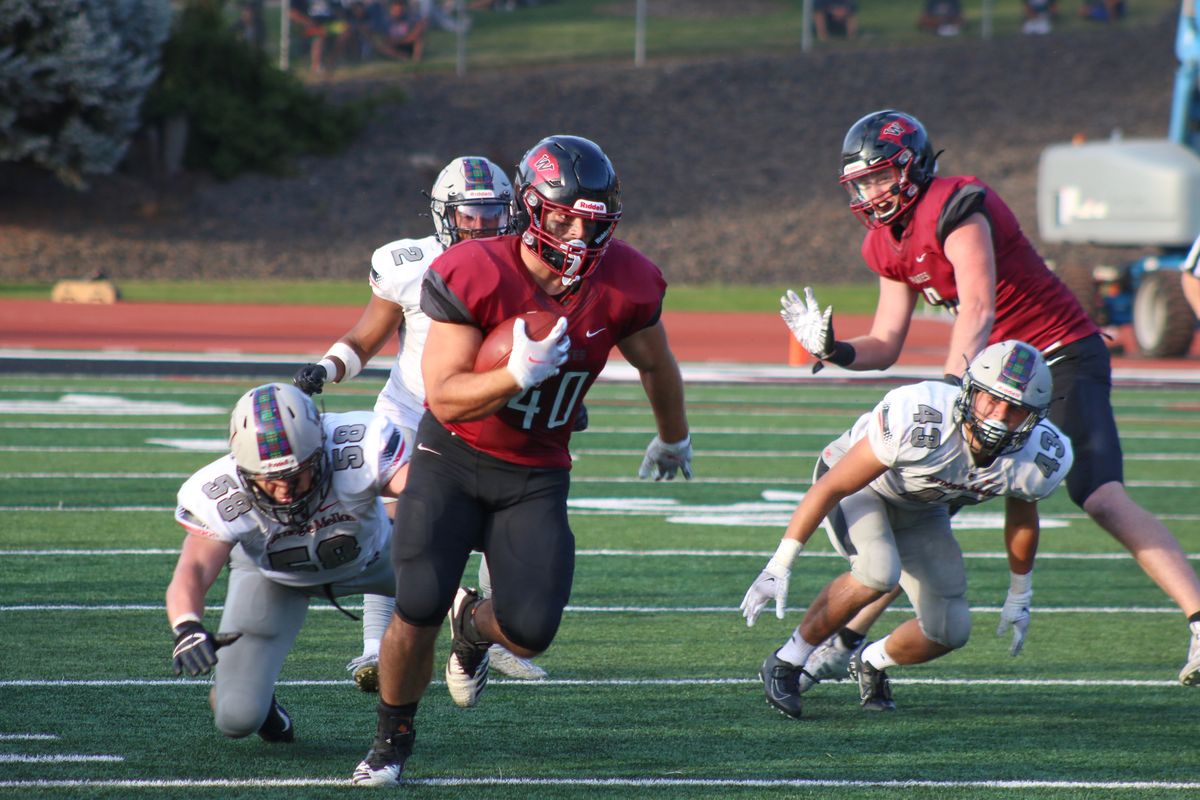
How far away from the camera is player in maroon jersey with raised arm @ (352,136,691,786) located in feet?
12.9

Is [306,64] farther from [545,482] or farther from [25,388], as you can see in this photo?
[545,482]

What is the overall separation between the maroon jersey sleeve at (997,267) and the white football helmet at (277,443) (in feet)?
6.98

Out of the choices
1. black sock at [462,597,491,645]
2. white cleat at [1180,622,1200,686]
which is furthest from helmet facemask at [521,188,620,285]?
white cleat at [1180,622,1200,686]

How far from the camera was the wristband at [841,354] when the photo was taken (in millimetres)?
5109

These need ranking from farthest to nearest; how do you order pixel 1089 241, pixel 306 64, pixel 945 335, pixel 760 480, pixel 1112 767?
pixel 306 64, pixel 945 335, pixel 1089 241, pixel 760 480, pixel 1112 767

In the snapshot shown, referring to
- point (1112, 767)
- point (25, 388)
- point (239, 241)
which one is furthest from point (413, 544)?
point (239, 241)

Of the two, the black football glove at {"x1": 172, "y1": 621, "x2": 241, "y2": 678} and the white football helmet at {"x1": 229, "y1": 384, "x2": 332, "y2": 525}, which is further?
the white football helmet at {"x1": 229, "y1": 384, "x2": 332, "y2": 525}

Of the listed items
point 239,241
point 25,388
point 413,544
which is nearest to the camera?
point 413,544

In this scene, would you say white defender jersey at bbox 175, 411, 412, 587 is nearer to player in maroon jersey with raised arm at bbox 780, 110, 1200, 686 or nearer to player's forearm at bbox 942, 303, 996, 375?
player in maroon jersey with raised arm at bbox 780, 110, 1200, 686

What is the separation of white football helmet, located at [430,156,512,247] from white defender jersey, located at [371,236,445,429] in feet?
0.39

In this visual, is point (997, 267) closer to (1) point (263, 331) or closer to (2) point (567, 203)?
(2) point (567, 203)

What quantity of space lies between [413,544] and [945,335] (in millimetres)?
15644

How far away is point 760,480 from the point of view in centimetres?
948

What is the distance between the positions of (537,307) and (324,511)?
888 millimetres
